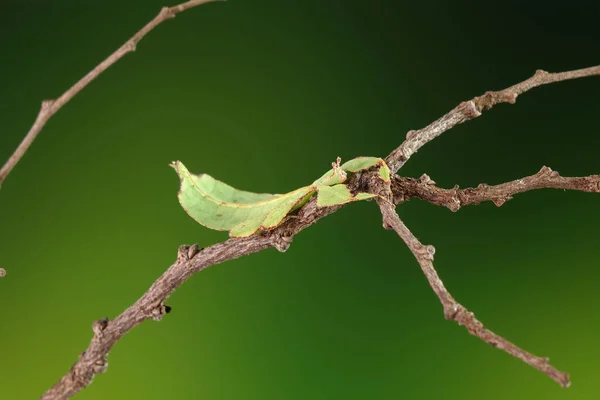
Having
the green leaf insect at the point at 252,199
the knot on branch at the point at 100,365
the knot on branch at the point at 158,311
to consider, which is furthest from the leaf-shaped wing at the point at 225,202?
the knot on branch at the point at 100,365

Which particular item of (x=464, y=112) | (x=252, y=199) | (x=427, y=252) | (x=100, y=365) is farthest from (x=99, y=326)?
(x=464, y=112)

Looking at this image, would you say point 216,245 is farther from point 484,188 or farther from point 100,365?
point 484,188

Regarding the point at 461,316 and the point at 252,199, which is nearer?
the point at 461,316

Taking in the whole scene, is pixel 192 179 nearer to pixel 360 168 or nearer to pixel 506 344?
pixel 360 168

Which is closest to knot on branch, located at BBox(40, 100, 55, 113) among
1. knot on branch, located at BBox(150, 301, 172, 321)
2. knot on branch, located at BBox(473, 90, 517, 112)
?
knot on branch, located at BBox(150, 301, 172, 321)

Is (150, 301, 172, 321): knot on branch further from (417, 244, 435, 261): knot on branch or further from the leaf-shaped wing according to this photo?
(417, 244, 435, 261): knot on branch
